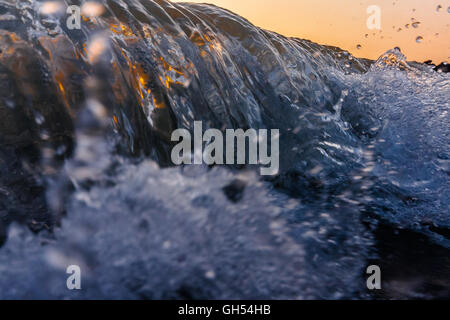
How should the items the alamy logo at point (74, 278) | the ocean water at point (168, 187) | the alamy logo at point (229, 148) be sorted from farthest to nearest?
the alamy logo at point (229, 148) < the ocean water at point (168, 187) < the alamy logo at point (74, 278)

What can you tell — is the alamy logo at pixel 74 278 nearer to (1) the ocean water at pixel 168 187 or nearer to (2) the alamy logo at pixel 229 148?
(1) the ocean water at pixel 168 187

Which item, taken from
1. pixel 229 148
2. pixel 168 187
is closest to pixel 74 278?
pixel 168 187

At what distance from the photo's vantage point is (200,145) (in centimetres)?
153

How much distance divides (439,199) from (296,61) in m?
1.41

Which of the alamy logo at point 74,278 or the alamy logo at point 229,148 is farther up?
the alamy logo at point 229,148

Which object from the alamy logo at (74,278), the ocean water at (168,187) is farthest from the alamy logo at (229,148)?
the alamy logo at (74,278)

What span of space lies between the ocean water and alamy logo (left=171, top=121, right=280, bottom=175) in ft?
0.13

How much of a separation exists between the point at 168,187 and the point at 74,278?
471 millimetres

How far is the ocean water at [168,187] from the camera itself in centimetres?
103

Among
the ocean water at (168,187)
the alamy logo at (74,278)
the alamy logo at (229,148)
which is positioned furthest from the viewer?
the alamy logo at (229,148)

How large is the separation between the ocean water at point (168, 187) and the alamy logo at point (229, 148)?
0.04 m

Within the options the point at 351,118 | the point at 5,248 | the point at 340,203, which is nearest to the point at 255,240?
the point at 340,203

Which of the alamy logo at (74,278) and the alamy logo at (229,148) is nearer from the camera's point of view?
the alamy logo at (74,278)

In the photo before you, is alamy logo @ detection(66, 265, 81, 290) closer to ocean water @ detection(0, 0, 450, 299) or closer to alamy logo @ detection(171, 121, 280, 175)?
ocean water @ detection(0, 0, 450, 299)
